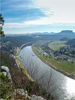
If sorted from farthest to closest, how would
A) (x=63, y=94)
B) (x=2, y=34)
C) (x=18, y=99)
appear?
(x=63, y=94), (x=2, y=34), (x=18, y=99)

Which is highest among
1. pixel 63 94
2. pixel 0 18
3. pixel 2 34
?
pixel 0 18

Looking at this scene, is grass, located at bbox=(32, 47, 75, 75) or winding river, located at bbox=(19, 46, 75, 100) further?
grass, located at bbox=(32, 47, 75, 75)

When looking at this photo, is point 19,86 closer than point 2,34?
No

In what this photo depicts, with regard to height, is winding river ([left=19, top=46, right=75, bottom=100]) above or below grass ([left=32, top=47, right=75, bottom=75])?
above

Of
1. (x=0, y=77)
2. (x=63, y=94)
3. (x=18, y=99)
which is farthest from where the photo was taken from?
(x=63, y=94)

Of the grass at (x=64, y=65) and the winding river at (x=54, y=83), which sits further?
the grass at (x=64, y=65)

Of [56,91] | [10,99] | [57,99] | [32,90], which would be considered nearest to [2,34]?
[10,99]

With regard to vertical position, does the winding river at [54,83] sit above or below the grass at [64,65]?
above

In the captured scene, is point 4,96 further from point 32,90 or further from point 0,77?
point 32,90

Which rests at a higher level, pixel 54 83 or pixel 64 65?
pixel 54 83

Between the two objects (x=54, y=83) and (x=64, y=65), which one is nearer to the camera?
(x=54, y=83)

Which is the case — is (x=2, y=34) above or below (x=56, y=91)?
above
